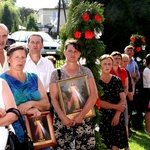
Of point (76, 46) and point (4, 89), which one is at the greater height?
point (76, 46)

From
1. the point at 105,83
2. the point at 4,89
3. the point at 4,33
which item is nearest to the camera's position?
the point at 4,89

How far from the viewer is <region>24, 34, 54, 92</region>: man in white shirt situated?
4.93 m

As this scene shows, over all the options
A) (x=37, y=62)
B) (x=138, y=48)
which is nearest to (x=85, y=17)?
(x=37, y=62)

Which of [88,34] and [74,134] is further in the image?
[88,34]

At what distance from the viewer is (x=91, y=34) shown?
5320 millimetres

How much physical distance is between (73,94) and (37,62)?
0.77 metres

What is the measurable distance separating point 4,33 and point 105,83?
1.95 m

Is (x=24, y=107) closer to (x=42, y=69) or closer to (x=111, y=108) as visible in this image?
(x=42, y=69)

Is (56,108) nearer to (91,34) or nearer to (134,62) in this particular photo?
(91,34)

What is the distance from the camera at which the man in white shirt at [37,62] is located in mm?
4930

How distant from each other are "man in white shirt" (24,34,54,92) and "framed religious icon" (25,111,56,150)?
1.19 metres

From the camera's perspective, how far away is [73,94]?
460 cm

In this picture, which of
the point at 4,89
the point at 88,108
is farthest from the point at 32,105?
the point at 88,108

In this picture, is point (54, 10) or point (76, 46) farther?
point (54, 10)
